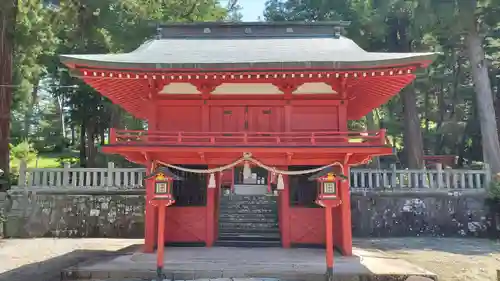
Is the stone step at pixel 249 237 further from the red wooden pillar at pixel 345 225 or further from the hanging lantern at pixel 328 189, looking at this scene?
the hanging lantern at pixel 328 189

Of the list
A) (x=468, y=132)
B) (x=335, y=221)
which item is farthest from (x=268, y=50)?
(x=468, y=132)

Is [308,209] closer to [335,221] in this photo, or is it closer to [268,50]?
[335,221]

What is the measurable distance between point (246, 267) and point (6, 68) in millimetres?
15160

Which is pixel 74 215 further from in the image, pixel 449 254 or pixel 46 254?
pixel 449 254

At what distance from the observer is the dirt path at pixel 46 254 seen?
942cm

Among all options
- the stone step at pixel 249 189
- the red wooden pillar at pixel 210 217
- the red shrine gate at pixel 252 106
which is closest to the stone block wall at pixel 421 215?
the red shrine gate at pixel 252 106

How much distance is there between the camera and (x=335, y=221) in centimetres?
1138

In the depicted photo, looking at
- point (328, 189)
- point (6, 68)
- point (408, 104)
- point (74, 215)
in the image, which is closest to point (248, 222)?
point (328, 189)

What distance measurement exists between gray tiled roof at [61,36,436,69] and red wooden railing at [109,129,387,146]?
1597 mm

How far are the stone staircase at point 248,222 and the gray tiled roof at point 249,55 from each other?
18.5 ft

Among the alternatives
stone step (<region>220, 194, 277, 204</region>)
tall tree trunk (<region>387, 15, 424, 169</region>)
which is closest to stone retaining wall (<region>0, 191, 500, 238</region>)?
stone step (<region>220, 194, 277, 204</region>)

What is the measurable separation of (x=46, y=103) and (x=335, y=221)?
42.1 meters

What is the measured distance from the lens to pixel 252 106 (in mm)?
10148

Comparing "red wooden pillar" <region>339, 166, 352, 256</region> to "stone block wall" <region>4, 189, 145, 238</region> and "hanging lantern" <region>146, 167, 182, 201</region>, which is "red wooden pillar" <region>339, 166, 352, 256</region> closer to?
"hanging lantern" <region>146, 167, 182, 201</region>
